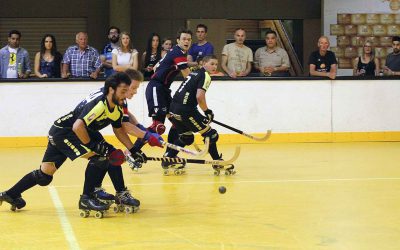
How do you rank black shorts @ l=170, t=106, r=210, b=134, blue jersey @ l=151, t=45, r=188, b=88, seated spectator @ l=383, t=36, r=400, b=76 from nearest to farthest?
black shorts @ l=170, t=106, r=210, b=134
blue jersey @ l=151, t=45, r=188, b=88
seated spectator @ l=383, t=36, r=400, b=76

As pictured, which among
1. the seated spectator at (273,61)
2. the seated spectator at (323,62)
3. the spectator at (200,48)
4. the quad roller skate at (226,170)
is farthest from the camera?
the seated spectator at (273,61)

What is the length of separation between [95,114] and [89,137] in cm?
25

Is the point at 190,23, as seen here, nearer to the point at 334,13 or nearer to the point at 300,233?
the point at 334,13

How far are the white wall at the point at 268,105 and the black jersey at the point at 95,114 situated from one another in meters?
5.64

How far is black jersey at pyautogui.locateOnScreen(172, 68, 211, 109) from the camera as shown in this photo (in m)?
9.54

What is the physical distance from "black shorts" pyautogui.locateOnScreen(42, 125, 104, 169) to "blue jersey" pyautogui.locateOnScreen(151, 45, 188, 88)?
3.00 metres

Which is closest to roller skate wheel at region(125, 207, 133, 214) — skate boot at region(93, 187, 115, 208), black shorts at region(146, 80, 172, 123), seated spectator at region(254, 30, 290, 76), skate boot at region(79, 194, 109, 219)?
skate boot at region(93, 187, 115, 208)

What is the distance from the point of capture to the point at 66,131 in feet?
23.5

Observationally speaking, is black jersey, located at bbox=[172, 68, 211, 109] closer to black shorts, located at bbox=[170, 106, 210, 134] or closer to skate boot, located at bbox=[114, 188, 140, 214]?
black shorts, located at bbox=[170, 106, 210, 134]

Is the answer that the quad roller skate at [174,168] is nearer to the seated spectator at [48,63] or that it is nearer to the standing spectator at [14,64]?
the seated spectator at [48,63]

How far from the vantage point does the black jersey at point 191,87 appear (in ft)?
31.3

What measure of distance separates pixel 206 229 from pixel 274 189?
2.18 meters

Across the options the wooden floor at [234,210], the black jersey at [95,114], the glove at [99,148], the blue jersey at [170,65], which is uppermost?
the blue jersey at [170,65]

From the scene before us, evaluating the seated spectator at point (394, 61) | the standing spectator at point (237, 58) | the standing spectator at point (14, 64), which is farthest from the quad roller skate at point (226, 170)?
the seated spectator at point (394, 61)
